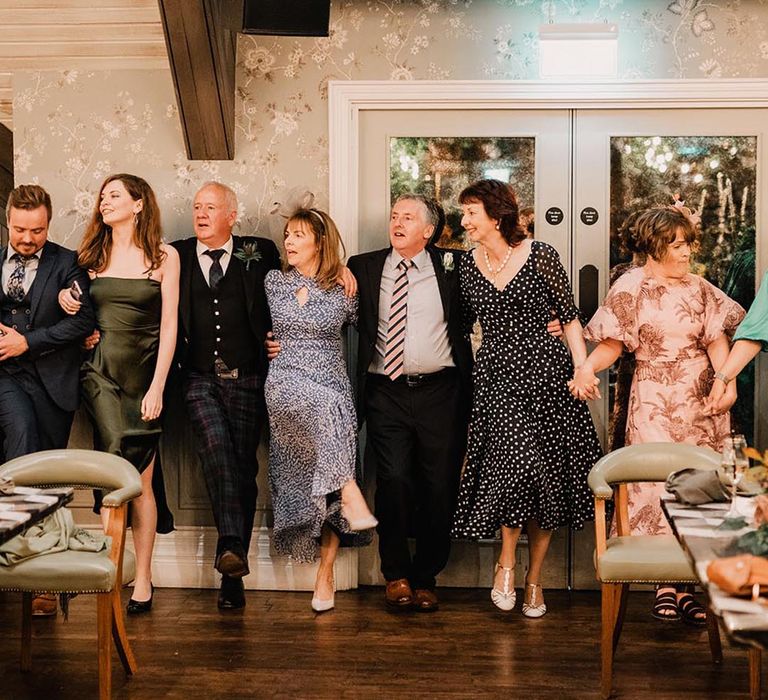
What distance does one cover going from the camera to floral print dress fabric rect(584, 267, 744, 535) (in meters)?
4.30

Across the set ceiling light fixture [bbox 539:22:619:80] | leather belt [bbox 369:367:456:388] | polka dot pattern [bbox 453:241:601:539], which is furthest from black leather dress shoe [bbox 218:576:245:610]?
ceiling light fixture [bbox 539:22:619:80]

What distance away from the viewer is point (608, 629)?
335 centimetres

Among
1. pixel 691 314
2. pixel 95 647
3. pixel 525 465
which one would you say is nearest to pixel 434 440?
pixel 525 465

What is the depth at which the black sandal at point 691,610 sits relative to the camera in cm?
418

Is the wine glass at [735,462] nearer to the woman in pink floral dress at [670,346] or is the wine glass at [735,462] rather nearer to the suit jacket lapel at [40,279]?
the woman in pink floral dress at [670,346]

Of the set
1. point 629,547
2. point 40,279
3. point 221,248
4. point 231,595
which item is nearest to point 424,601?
point 231,595

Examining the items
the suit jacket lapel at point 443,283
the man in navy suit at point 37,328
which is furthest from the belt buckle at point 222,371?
the suit jacket lapel at point 443,283

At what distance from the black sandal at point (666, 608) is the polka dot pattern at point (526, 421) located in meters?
0.46

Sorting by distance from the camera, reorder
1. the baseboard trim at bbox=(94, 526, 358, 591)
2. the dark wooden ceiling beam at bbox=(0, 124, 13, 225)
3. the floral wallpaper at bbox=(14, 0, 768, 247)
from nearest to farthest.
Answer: the floral wallpaper at bbox=(14, 0, 768, 247) → the baseboard trim at bbox=(94, 526, 358, 591) → the dark wooden ceiling beam at bbox=(0, 124, 13, 225)

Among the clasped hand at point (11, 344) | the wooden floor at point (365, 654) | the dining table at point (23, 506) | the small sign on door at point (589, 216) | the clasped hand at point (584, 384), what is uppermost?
→ the small sign on door at point (589, 216)

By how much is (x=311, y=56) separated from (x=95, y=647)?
8.78 ft

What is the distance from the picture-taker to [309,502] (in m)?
4.38

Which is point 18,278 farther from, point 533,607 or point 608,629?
point 608,629

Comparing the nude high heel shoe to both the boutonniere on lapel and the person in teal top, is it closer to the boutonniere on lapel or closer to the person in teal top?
the boutonniere on lapel
